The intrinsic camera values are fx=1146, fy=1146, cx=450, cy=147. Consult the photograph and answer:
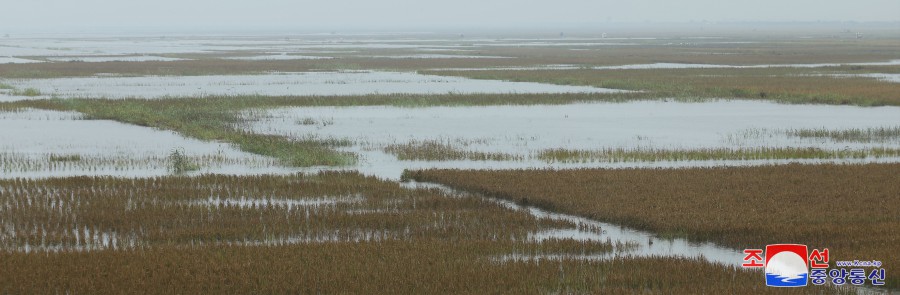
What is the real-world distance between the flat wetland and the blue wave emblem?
10 centimetres

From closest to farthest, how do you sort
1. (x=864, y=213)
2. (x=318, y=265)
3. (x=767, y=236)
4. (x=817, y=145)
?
1. (x=318, y=265)
2. (x=767, y=236)
3. (x=864, y=213)
4. (x=817, y=145)

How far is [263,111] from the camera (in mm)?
28625

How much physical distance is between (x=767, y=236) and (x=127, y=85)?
3112cm

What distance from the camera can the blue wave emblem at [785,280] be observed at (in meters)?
9.27

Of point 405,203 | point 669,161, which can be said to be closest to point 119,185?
point 405,203

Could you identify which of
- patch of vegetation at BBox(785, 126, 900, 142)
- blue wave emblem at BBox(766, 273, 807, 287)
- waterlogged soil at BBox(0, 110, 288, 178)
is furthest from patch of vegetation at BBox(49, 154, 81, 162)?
patch of vegetation at BBox(785, 126, 900, 142)

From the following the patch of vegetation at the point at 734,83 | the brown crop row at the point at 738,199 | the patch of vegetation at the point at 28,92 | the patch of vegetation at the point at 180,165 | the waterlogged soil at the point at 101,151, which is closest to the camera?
the brown crop row at the point at 738,199

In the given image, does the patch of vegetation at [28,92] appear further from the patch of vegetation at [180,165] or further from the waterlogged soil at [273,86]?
the patch of vegetation at [180,165]

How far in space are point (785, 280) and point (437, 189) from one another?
695 cm

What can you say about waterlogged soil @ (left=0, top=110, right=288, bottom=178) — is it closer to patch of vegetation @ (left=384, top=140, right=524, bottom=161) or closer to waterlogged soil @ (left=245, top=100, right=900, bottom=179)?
waterlogged soil @ (left=245, top=100, right=900, bottom=179)

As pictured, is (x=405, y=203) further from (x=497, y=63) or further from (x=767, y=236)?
(x=497, y=63)

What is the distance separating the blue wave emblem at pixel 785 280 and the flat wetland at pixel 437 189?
0.10 m

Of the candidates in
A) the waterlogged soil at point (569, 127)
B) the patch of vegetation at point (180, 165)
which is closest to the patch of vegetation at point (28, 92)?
the waterlogged soil at point (569, 127)

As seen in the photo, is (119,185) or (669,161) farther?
(669,161)
